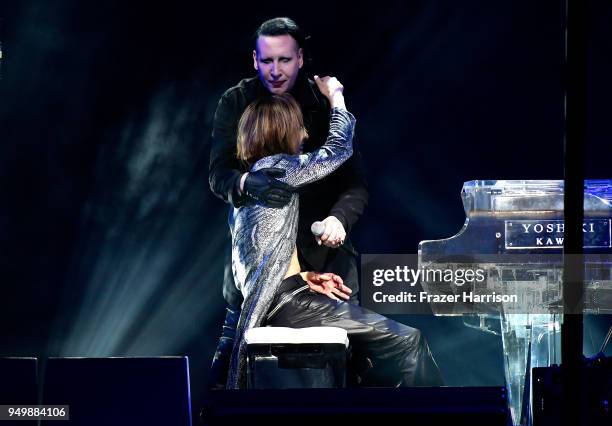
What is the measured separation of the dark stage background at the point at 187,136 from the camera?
4.94 m

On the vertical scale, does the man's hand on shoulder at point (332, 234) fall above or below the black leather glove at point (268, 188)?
below

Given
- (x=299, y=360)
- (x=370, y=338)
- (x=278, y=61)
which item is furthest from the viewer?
(x=278, y=61)

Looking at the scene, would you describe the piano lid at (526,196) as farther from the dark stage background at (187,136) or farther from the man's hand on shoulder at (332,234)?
the man's hand on shoulder at (332,234)

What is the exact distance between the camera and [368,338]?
15.6ft

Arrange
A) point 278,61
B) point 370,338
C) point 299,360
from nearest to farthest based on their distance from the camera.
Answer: point 299,360, point 370,338, point 278,61

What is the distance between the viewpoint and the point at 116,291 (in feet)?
17.1

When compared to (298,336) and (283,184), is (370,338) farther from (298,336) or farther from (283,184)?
(283,184)

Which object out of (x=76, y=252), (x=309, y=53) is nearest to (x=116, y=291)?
(x=76, y=252)

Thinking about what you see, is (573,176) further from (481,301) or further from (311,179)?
(311,179)

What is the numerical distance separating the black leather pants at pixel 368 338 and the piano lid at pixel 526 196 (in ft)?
2.57

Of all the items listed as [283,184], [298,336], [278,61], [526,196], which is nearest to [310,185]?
[283,184]

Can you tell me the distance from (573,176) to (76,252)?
13.3ft

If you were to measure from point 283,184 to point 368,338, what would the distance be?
2.94ft

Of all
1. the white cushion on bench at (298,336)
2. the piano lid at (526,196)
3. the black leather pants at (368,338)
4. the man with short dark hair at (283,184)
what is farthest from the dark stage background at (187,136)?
the white cushion on bench at (298,336)
